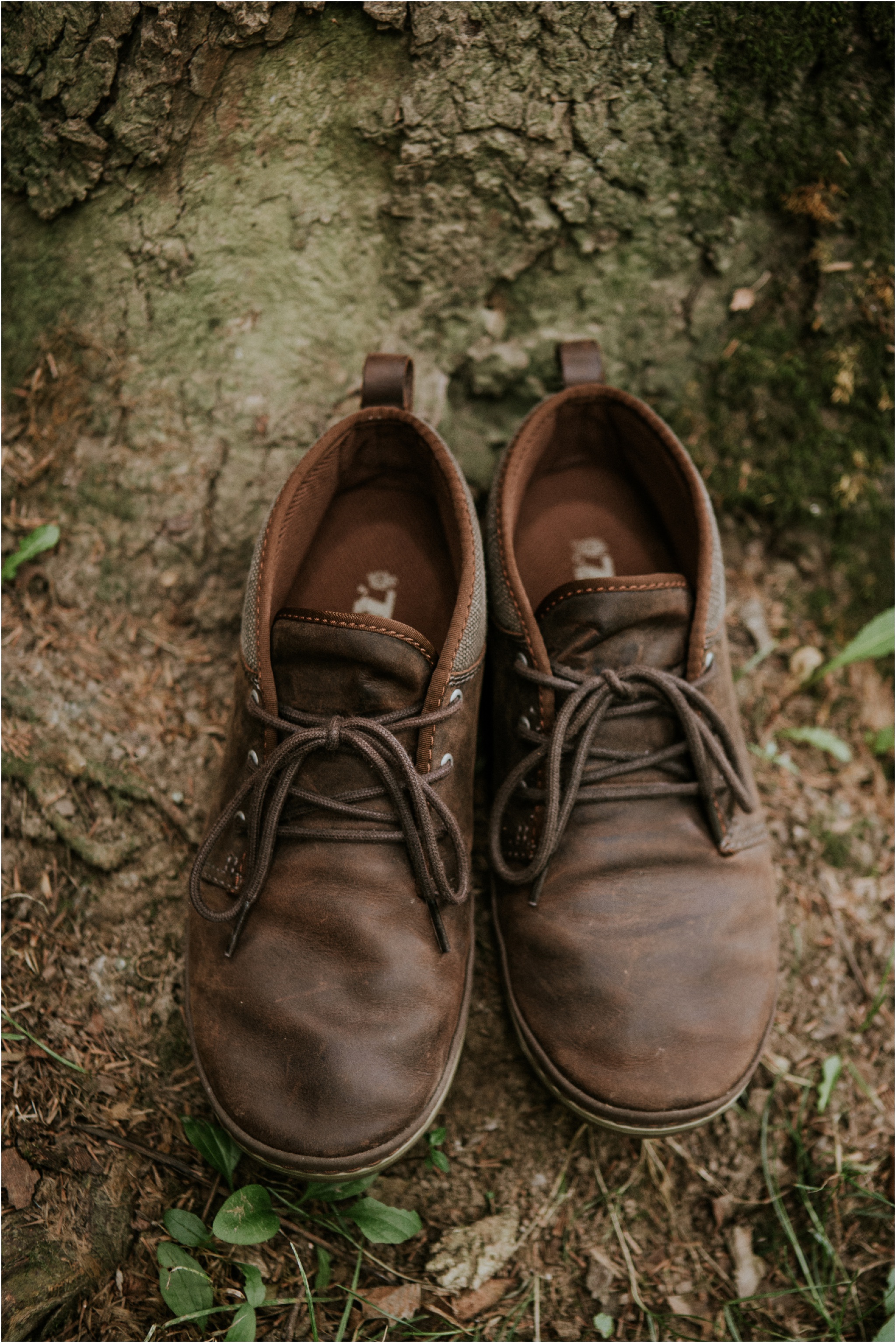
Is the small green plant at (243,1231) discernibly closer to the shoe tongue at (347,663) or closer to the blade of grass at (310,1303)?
the blade of grass at (310,1303)

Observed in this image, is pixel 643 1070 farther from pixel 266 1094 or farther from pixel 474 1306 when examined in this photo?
pixel 266 1094

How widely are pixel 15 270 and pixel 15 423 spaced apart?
44 centimetres

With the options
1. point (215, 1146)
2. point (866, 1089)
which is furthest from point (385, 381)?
point (866, 1089)

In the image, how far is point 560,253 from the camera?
2.53m

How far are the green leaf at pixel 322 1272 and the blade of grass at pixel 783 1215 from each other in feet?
3.92

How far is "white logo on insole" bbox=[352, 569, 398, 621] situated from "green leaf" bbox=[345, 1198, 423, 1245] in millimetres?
1551

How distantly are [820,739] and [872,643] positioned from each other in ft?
1.18

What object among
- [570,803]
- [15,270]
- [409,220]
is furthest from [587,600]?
[15,270]

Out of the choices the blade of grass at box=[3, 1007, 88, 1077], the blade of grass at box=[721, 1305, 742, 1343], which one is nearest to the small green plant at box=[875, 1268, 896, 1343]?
the blade of grass at box=[721, 1305, 742, 1343]

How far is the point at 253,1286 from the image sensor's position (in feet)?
6.26

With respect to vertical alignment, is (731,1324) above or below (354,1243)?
below

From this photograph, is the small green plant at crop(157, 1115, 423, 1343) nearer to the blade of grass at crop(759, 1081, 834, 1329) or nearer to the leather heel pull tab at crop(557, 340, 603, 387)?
the blade of grass at crop(759, 1081, 834, 1329)

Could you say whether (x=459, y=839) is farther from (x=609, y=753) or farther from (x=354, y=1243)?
(x=354, y=1243)

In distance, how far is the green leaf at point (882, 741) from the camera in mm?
2742
